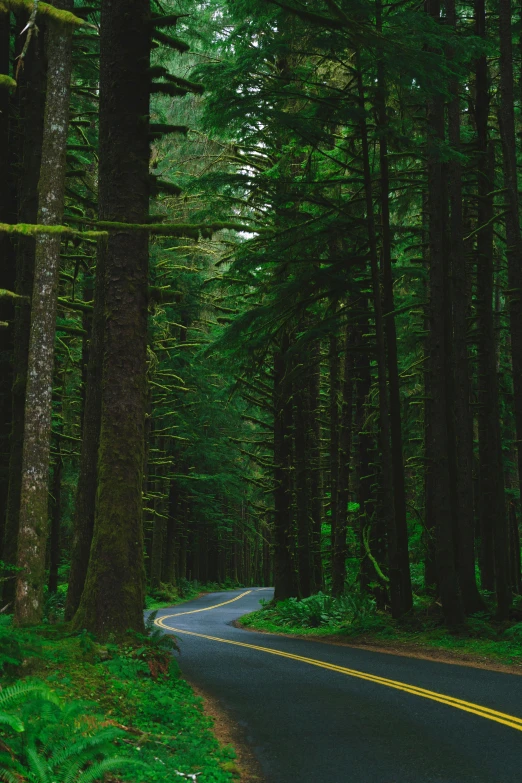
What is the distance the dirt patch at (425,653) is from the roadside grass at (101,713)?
565cm

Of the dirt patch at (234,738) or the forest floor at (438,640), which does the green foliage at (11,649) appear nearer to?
the dirt patch at (234,738)

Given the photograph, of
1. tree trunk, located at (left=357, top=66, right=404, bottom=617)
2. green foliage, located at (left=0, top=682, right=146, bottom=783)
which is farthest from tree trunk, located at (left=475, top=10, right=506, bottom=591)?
green foliage, located at (left=0, top=682, right=146, bottom=783)

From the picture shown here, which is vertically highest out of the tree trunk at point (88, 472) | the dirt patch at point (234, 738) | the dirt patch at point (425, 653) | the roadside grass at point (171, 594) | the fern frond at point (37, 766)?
the tree trunk at point (88, 472)

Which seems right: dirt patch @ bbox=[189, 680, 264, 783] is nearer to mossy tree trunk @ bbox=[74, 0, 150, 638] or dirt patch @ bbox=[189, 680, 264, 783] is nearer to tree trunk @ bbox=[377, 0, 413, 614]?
mossy tree trunk @ bbox=[74, 0, 150, 638]

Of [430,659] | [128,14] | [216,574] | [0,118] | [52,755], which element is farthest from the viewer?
[216,574]

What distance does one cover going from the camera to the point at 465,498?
1786 cm

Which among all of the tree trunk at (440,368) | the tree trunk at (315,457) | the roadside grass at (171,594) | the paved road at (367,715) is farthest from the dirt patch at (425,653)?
the roadside grass at (171,594)

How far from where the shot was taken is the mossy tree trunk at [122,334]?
10.2 meters

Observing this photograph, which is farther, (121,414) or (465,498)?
(465,498)

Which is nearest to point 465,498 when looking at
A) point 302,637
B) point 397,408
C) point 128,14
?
point 397,408

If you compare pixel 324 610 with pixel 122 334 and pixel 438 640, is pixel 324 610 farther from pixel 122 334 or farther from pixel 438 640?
pixel 122 334

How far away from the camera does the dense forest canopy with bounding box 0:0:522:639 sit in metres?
11.2

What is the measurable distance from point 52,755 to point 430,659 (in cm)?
954

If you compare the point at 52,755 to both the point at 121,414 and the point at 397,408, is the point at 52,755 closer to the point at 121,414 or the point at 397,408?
the point at 121,414
